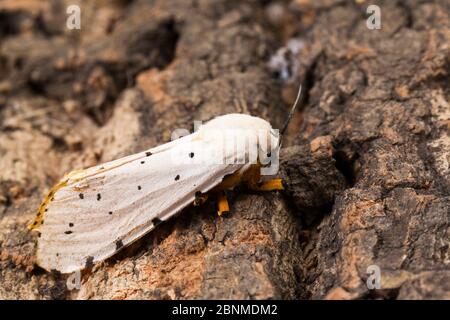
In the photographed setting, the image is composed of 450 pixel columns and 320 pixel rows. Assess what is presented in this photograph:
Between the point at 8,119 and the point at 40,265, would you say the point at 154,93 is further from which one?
the point at 40,265

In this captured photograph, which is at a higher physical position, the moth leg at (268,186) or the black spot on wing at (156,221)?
the moth leg at (268,186)

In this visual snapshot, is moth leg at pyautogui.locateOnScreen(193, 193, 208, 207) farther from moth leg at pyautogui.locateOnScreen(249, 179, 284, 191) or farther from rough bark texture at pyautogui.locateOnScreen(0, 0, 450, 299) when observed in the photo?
moth leg at pyautogui.locateOnScreen(249, 179, 284, 191)

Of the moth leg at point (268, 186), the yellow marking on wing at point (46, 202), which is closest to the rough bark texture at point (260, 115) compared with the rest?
the moth leg at point (268, 186)

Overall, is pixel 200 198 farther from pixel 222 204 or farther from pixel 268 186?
pixel 268 186

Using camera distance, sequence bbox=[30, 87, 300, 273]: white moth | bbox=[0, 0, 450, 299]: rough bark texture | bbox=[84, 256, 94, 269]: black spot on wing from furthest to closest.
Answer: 1. bbox=[84, 256, 94, 269]: black spot on wing
2. bbox=[30, 87, 300, 273]: white moth
3. bbox=[0, 0, 450, 299]: rough bark texture

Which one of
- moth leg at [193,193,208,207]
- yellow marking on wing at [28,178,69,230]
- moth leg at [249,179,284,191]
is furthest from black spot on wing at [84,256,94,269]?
moth leg at [249,179,284,191]

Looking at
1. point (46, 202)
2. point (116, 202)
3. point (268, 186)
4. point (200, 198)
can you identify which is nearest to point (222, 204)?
point (200, 198)

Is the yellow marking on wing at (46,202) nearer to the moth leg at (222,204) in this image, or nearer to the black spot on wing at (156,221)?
the black spot on wing at (156,221)
